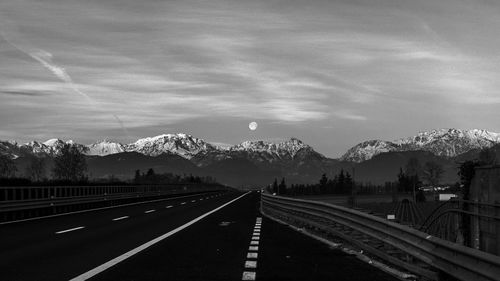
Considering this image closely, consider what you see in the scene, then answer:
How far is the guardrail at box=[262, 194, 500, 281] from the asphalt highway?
62cm

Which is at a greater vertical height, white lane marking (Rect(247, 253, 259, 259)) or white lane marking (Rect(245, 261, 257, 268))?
white lane marking (Rect(245, 261, 257, 268))

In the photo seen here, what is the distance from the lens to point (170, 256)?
1328cm

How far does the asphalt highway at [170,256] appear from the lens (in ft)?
35.4

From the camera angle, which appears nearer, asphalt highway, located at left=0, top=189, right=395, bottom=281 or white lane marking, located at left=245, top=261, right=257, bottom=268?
asphalt highway, located at left=0, top=189, right=395, bottom=281

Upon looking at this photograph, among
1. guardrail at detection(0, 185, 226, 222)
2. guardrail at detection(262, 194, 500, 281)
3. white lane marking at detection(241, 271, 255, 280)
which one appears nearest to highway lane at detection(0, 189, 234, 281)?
white lane marking at detection(241, 271, 255, 280)

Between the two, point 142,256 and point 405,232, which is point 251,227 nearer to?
point 142,256

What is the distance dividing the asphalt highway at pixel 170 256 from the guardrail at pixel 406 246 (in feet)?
2.02

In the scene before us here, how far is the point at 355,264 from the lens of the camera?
12.3 meters

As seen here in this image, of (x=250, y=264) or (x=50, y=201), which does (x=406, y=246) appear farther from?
(x=50, y=201)

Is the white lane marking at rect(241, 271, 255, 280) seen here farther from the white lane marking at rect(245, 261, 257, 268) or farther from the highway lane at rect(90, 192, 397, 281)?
the white lane marking at rect(245, 261, 257, 268)

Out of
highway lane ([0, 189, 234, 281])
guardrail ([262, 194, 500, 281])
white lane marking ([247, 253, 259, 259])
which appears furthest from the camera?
white lane marking ([247, 253, 259, 259])

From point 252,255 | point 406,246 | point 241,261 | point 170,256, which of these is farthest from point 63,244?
point 406,246

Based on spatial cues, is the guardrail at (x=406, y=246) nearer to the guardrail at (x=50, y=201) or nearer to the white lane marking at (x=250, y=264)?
the white lane marking at (x=250, y=264)

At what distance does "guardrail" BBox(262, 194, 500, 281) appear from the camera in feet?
25.7
